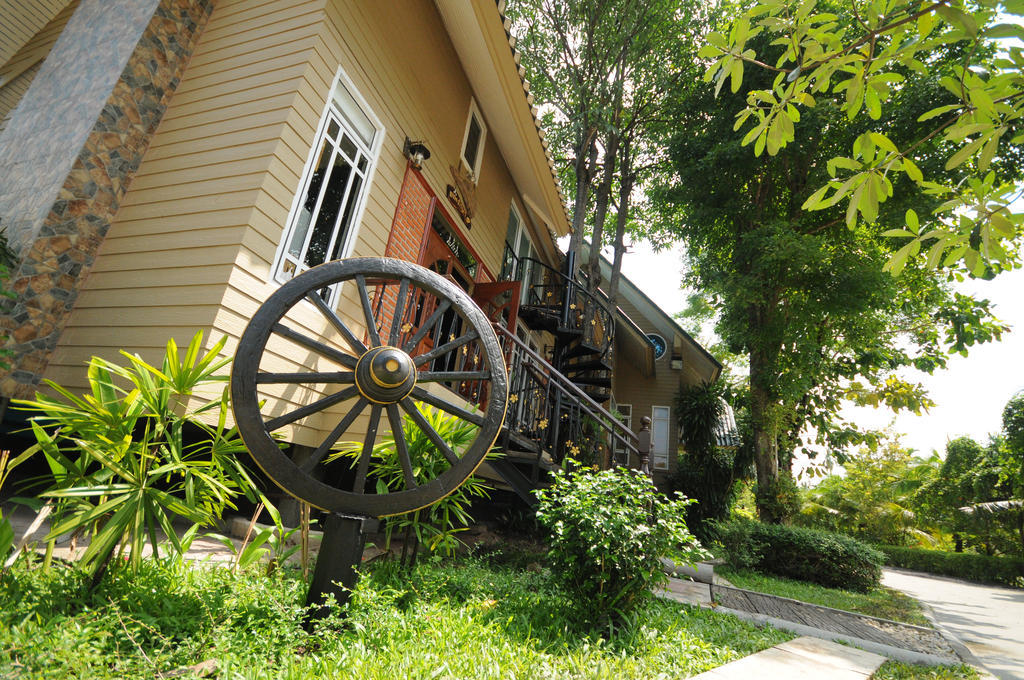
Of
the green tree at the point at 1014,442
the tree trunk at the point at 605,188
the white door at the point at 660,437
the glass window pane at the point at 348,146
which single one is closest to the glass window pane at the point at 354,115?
the glass window pane at the point at 348,146

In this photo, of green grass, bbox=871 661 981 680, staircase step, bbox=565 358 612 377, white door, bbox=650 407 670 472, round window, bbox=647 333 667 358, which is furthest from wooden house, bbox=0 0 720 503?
round window, bbox=647 333 667 358

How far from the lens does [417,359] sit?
2947 millimetres

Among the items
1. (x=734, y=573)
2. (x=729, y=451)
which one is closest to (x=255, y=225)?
(x=734, y=573)

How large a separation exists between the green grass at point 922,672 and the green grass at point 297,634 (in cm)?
92

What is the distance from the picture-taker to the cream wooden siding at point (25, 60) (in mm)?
6914

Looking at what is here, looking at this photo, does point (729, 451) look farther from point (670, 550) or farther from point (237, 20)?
point (237, 20)

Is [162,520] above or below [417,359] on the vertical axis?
below

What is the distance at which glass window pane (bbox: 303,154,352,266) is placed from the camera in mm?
4656

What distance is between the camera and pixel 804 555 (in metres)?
8.74

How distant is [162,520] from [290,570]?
40.6 inches

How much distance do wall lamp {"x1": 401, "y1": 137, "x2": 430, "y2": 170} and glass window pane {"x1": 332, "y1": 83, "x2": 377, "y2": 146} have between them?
474 millimetres

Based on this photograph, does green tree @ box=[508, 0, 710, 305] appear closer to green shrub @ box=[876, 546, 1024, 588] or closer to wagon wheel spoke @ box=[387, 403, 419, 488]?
wagon wheel spoke @ box=[387, 403, 419, 488]

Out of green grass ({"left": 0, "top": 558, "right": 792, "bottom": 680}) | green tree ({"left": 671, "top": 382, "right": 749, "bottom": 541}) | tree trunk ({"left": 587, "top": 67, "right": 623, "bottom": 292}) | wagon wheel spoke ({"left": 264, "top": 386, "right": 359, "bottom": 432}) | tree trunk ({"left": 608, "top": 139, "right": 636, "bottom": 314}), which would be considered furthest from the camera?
green tree ({"left": 671, "top": 382, "right": 749, "bottom": 541})

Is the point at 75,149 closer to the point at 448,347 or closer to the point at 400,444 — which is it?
the point at 448,347
